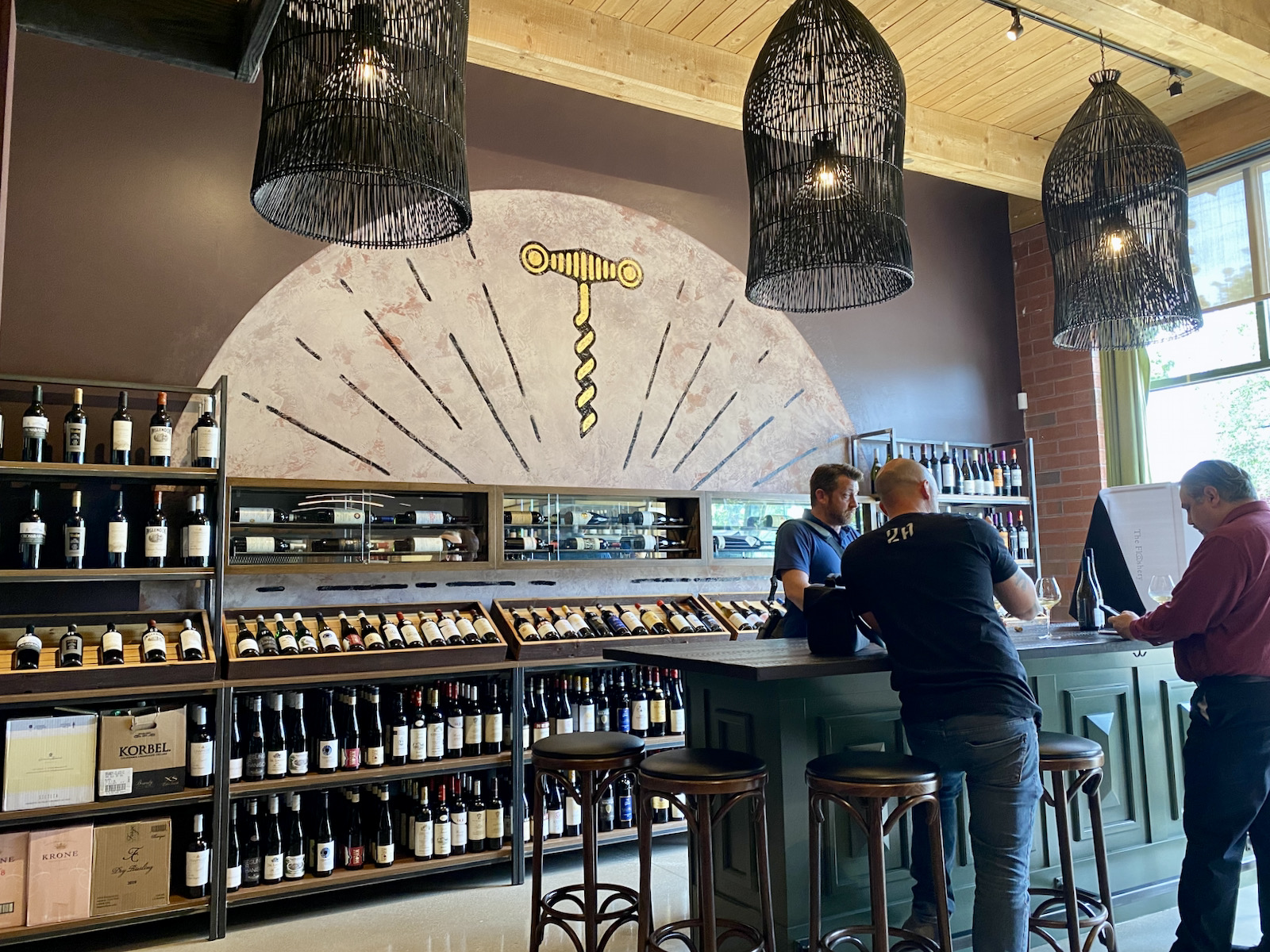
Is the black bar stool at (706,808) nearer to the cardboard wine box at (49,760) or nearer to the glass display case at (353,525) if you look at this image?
the glass display case at (353,525)

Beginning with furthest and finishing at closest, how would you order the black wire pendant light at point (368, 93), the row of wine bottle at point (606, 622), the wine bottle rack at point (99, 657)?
the row of wine bottle at point (606, 622) < the wine bottle rack at point (99, 657) < the black wire pendant light at point (368, 93)

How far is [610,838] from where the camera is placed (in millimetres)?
4270

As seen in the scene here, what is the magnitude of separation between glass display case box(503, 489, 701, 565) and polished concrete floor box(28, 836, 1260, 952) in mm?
1450

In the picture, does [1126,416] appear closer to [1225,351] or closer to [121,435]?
[1225,351]

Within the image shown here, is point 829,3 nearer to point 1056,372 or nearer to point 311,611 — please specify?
point 311,611

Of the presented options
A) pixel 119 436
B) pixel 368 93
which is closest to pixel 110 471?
pixel 119 436

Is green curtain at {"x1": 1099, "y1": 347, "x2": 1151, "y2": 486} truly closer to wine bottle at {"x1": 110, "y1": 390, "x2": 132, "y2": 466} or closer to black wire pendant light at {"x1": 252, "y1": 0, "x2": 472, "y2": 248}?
black wire pendant light at {"x1": 252, "y1": 0, "x2": 472, "y2": 248}

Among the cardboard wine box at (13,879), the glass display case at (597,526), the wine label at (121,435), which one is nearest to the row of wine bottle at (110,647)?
the cardboard wine box at (13,879)

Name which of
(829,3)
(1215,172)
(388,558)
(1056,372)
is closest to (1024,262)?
(1056,372)

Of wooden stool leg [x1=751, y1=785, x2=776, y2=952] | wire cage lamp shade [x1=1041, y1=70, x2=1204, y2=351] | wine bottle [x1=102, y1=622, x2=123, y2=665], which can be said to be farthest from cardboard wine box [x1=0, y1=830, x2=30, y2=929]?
wire cage lamp shade [x1=1041, y1=70, x2=1204, y2=351]

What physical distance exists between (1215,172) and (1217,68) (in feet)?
5.38

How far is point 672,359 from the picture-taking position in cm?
541

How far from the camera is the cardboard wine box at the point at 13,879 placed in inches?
130

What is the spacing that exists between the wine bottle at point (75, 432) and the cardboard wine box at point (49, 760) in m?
0.98
